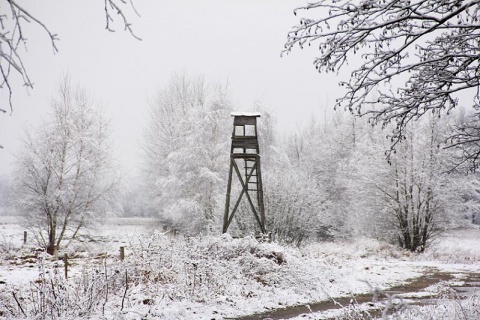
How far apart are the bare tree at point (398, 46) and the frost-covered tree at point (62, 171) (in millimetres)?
16632

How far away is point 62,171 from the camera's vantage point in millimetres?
18438

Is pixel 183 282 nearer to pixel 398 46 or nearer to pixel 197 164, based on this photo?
pixel 398 46

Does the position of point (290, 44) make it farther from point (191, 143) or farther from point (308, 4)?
point (191, 143)

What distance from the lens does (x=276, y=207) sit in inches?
679

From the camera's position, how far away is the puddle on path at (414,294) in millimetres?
7156

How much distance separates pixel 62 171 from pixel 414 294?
1653cm

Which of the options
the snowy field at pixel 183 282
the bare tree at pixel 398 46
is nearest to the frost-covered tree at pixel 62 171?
the snowy field at pixel 183 282

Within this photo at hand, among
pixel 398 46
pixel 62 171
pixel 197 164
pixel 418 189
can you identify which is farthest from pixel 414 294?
pixel 62 171

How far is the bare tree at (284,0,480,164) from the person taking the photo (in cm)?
415

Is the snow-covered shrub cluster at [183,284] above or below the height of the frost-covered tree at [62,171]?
below

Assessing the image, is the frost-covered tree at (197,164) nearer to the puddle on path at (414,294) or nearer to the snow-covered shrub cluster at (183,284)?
the snow-covered shrub cluster at (183,284)

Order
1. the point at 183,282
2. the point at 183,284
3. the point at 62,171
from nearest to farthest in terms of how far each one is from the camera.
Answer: the point at 183,284, the point at 183,282, the point at 62,171

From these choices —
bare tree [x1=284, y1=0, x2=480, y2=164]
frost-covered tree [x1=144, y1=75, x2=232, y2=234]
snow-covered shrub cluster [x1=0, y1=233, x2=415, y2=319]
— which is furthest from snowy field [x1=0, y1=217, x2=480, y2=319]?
frost-covered tree [x1=144, y1=75, x2=232, y2=234]

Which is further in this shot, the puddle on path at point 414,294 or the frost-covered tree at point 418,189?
the frost-covered tree at point 418,189
